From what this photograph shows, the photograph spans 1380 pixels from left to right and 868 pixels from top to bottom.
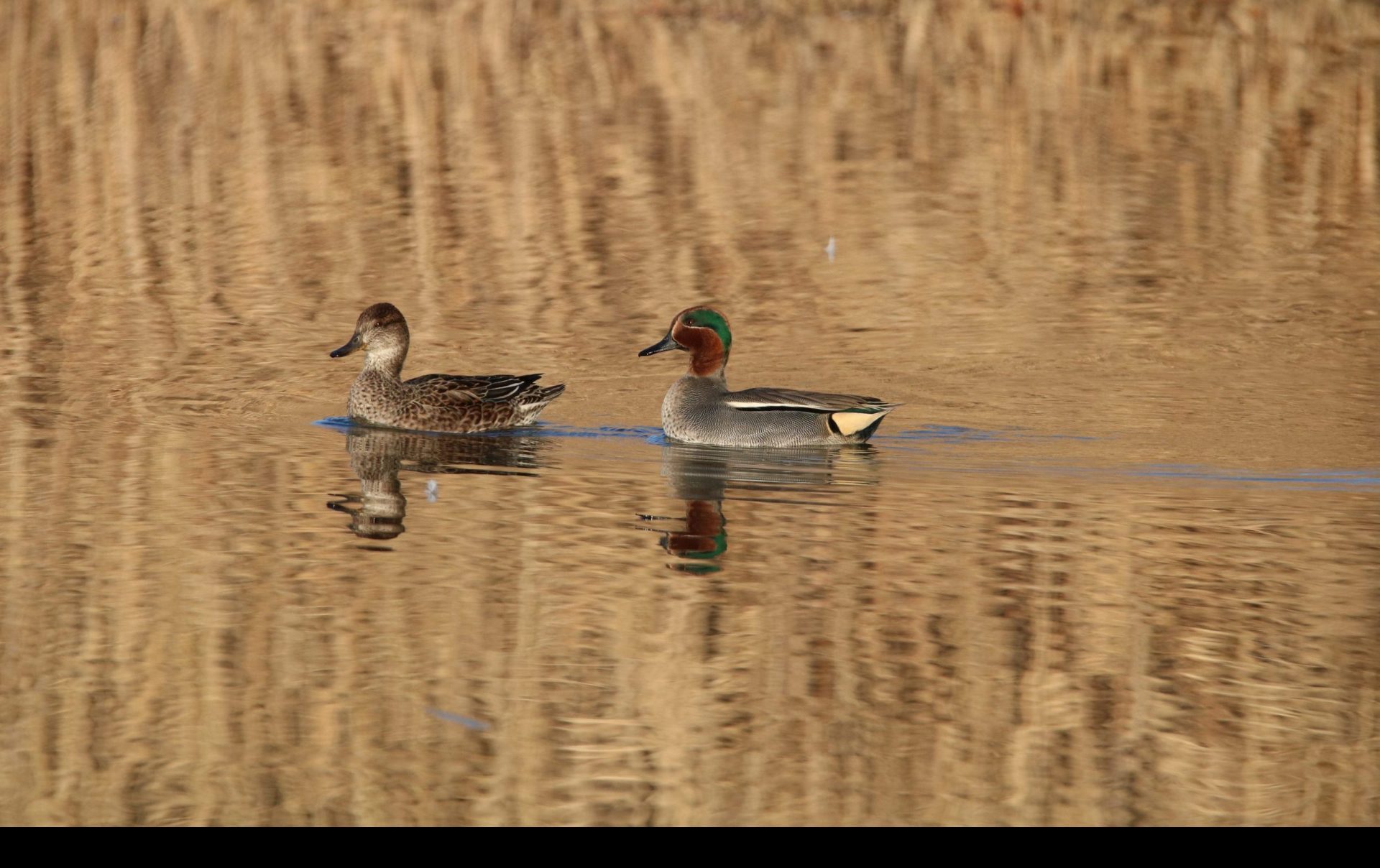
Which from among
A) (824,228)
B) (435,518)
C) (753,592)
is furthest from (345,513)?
(824,228)

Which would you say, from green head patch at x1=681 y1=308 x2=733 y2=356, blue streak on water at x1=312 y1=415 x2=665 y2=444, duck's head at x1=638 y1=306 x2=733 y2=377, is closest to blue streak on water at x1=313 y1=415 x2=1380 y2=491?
blue streak on water at x1=312 y1=415 x2=665 y2=444

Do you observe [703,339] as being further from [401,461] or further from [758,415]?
[401,461]

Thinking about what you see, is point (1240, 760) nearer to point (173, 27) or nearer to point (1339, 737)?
point (1339, 737)

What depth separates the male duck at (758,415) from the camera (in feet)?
37.1

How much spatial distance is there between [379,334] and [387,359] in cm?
16

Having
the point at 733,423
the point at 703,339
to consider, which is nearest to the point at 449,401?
the point at 703,339

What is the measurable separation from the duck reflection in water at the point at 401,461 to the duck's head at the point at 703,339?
1.12 metres

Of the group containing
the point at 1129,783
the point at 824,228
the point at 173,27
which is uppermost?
the point at 173,27

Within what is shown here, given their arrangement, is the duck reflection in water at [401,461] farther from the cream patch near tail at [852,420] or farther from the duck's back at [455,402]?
the cream patch near tail at [852,420]

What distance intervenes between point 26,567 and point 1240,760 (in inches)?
184

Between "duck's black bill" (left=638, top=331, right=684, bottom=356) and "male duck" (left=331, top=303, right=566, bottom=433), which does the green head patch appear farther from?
"male duck" (left=331, top=303, right=566, bottom=433)

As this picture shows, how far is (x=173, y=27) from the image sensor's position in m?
27.1

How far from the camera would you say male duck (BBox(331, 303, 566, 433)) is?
11906mm

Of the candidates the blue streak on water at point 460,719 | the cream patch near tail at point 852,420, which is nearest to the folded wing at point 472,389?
the cream patch near tail at point 852,420
